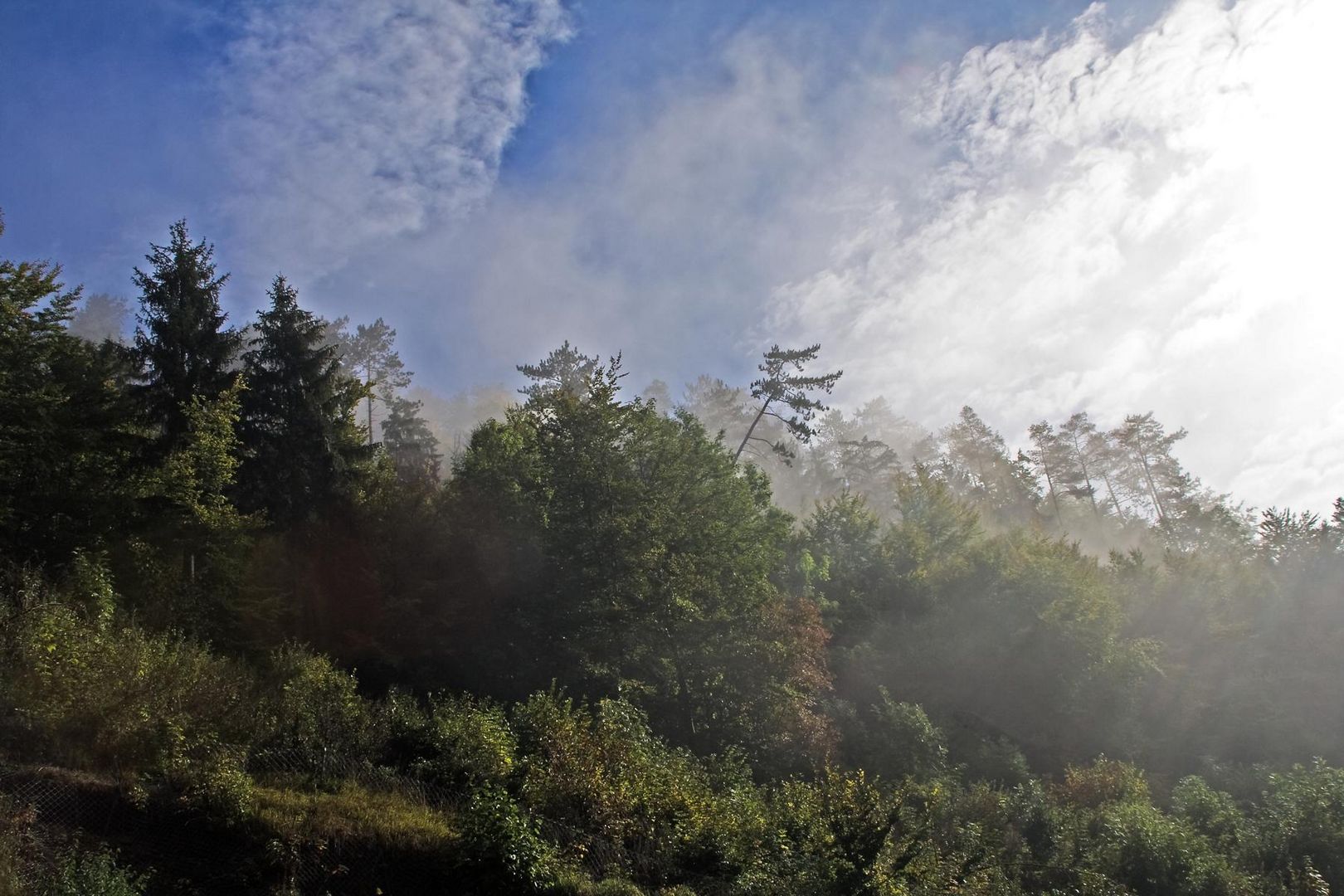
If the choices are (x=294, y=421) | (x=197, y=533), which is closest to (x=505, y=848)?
(x=197, y=533)

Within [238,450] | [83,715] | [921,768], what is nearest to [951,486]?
[921,768]

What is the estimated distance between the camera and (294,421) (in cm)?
2422

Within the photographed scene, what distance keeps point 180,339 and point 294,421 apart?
159 inches

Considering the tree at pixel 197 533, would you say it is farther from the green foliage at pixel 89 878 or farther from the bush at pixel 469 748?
the green foliage at pixel 89 878

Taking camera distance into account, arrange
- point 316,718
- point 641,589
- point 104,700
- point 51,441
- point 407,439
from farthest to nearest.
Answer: point 407,439 < point 641,589 < point 51,441 < point 316,718 < point 104,700

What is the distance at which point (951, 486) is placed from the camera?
222ft

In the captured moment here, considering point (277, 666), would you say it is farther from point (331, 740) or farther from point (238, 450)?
point (238, 450)

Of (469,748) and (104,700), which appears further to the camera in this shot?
(469,748)

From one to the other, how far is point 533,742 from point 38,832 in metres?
7.79

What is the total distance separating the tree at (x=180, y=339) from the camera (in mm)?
21500

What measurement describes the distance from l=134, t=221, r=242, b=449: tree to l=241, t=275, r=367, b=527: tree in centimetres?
183

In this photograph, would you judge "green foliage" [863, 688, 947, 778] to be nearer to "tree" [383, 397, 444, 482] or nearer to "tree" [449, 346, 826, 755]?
"tree" [449, 346, 826, 755]

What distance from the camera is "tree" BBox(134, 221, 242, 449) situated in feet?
70.5

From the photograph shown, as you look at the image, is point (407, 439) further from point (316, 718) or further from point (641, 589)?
point (316, 718)
